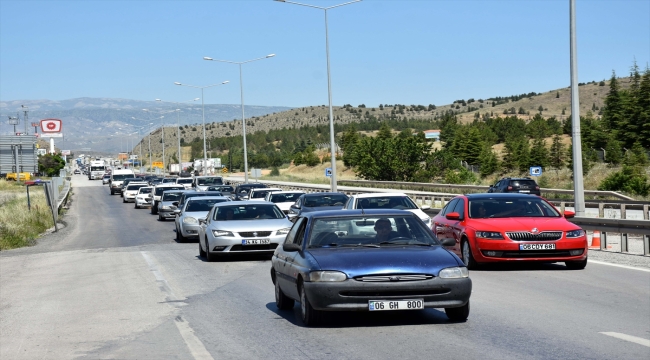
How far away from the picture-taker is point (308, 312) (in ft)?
32.9

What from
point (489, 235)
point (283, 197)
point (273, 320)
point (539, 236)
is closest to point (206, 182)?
point (283, 197)

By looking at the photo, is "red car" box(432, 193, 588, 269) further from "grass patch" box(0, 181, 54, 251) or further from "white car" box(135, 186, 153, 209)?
"white car" box(135, 186, 153, 209)

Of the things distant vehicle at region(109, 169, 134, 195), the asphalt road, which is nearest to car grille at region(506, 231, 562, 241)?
the asphalt road

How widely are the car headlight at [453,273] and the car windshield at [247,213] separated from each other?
1139 cm

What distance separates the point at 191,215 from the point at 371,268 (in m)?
18.3

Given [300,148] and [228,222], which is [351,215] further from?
[300,148]

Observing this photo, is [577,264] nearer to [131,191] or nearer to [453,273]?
[453,273]

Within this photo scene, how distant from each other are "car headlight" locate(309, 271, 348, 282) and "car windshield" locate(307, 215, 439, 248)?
32.8 inches

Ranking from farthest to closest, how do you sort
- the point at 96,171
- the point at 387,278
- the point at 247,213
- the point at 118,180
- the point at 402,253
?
A: the point at 96,171 → the point at 118,180 → the point at 247,213 → the point at 402,253 → the point at 387,278

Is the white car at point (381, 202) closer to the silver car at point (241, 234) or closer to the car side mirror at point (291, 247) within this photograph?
the silver car at point (241, 234)

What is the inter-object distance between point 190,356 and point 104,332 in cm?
217

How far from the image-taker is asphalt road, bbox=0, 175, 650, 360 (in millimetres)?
8820

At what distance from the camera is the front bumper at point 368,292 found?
9.54 meters

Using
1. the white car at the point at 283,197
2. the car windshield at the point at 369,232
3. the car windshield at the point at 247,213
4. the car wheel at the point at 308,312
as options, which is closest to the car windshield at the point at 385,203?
the car windshield at the point at 247,213
